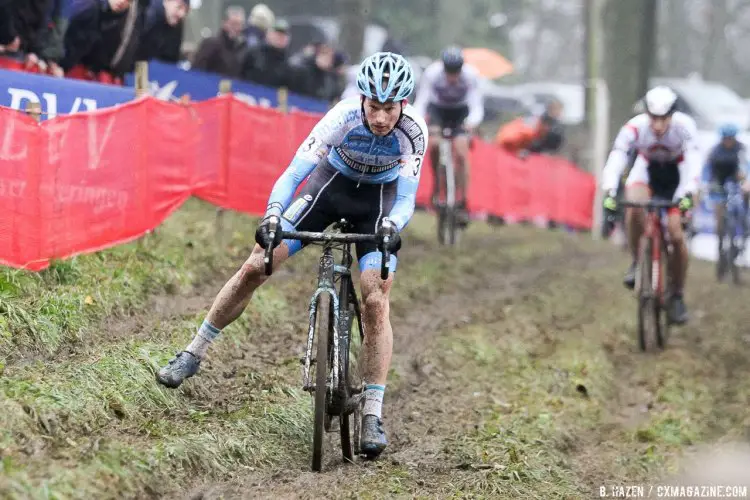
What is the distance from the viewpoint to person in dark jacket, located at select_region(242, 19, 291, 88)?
15258 millimetres

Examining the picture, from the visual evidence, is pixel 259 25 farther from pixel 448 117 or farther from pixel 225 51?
pixel 448 117

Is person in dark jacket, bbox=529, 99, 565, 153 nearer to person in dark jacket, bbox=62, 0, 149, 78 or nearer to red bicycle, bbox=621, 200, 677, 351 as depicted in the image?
red bicycle, bbox=621, 200, 677, 351

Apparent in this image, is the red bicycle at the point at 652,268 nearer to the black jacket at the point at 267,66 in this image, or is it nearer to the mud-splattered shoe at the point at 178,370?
the mud-splattered shoe at the point at 178,370

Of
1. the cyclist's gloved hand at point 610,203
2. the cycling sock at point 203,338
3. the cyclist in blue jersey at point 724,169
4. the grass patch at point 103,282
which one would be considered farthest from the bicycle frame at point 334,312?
the cyclist in blue jersey at point 724,169

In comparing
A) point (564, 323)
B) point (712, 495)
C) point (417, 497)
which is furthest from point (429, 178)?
point (417, 497)

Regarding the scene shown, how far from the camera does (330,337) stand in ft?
20.5

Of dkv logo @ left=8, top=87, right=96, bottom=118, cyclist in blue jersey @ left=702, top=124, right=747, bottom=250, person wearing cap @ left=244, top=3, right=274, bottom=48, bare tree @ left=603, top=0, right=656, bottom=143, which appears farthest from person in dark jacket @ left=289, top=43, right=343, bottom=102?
bare tree @ left=603, top=0, right=656, bottom=143

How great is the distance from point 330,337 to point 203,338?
0.90 metres

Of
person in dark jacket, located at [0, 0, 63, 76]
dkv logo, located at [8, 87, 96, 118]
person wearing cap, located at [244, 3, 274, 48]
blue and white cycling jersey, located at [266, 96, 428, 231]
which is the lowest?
blue and white cycling jersey, located at [266, 96, 428, 231]

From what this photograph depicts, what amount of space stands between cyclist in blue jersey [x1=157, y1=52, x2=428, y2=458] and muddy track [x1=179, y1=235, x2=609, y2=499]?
1.65 feet

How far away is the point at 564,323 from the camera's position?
39.0 ft

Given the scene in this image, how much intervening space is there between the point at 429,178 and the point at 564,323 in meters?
5.99

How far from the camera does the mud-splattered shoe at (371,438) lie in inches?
257

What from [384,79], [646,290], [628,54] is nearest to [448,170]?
[646,290]
